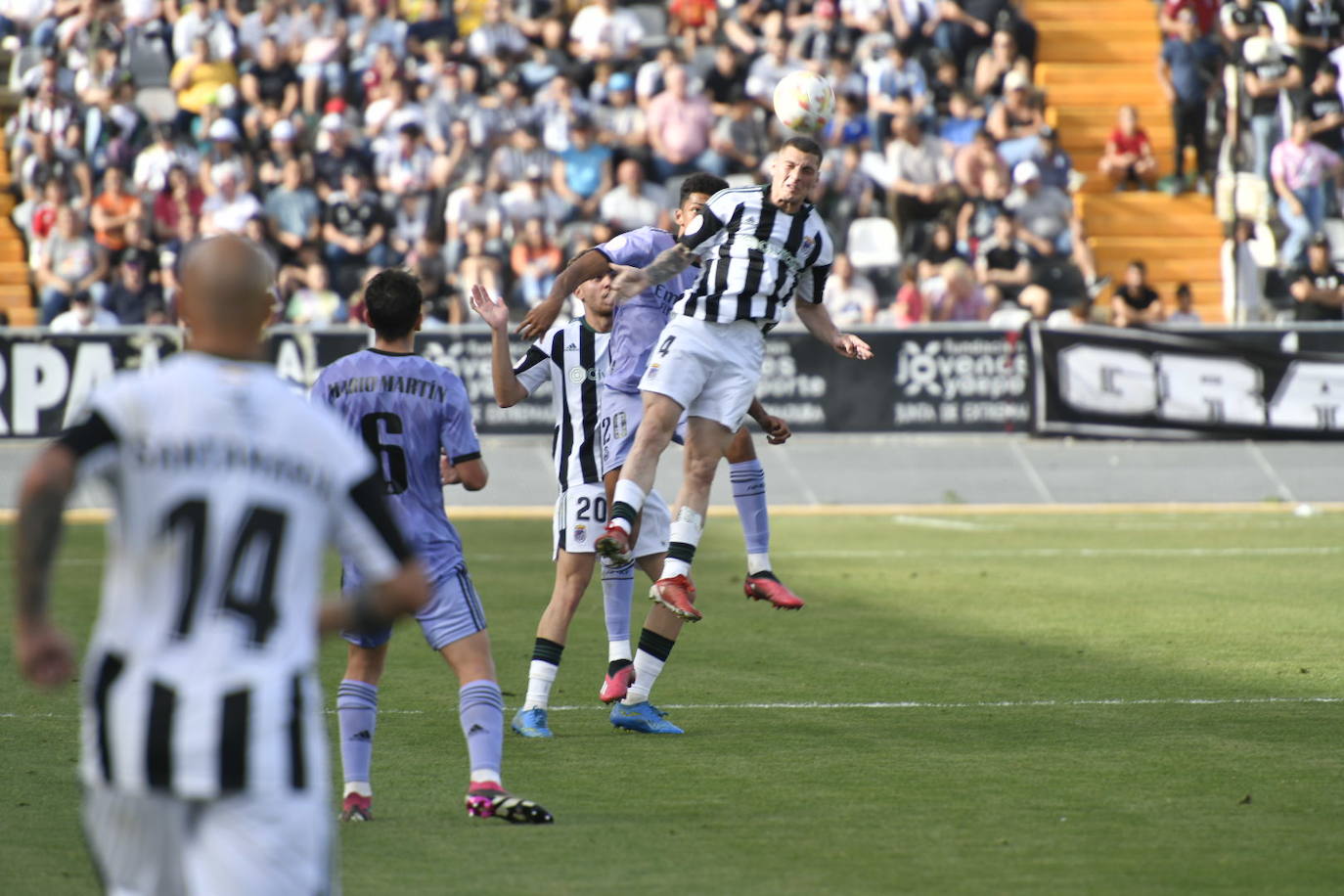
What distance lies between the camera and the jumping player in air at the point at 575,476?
8.70m

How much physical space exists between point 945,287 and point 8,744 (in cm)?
1562

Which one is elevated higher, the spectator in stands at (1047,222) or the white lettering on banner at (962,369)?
the spectator in stands at (1047,222)

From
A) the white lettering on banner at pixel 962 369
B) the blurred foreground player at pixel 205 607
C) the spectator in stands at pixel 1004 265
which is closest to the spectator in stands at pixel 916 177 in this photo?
the spectator in stands at pixel 1004 265

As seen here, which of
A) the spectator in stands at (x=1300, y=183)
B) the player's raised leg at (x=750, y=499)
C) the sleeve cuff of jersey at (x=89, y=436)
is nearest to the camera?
the sleeve cuff of jersey at (x=89, y=436)

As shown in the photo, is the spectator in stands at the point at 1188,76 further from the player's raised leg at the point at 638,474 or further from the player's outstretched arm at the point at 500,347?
the player's outstretched arm at the point at 500,347

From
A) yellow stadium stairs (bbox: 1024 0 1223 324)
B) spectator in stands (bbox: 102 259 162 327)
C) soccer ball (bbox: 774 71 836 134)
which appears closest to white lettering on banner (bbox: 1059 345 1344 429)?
yellow stadium stairs (bbox: 1024 0 1223 324)

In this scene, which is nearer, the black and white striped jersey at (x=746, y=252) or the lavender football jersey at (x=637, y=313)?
the black and white striped jersey at (x=746, y=252)

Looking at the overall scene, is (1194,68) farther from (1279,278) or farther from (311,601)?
(311,601)

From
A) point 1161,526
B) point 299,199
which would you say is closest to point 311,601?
point 1161,526

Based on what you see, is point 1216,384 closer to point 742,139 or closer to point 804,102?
point 742,139

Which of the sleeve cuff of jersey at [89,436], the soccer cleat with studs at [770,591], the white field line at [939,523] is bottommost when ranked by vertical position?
the white field line at [939,523]

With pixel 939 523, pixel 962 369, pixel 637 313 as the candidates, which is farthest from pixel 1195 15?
pixel 637 313

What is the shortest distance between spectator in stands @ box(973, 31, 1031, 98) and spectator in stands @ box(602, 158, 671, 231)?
5.05 metres

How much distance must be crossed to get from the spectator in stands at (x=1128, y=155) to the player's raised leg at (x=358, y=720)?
21.4m
